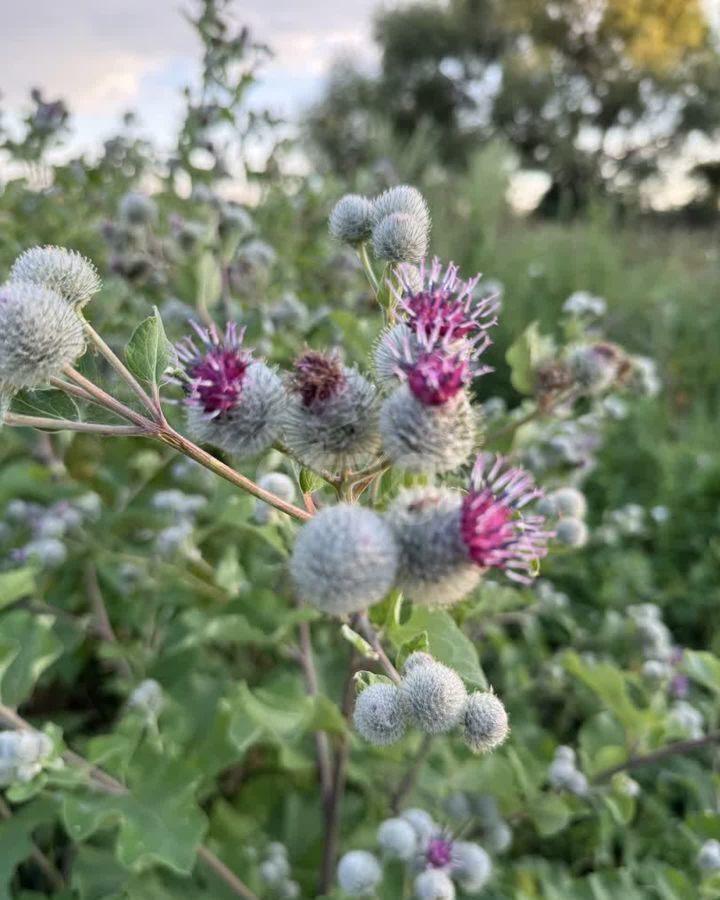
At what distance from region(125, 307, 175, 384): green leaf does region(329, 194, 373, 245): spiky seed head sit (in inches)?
18.2

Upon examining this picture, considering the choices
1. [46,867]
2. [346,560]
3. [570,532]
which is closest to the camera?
[346,560]

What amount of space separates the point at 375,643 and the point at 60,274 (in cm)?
77

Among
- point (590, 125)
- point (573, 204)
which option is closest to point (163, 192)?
point (573, 204)

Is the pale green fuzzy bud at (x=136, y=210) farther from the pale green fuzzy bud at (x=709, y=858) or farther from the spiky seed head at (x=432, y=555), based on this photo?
the pale green fuzzy bud at (x=709, y=858)

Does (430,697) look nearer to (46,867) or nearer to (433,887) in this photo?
(433,887)

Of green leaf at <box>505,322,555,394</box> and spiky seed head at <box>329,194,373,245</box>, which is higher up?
spiky seed head at <box>329,194,373,245</box>

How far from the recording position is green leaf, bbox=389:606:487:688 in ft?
4.02

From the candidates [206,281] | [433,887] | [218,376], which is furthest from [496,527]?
[206,281]

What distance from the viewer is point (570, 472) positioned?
7.78ft

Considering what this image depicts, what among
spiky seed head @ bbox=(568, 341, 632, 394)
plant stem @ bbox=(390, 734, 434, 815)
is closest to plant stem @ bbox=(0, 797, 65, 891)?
plant stem @ bbox=(390, 734, 434, 815)

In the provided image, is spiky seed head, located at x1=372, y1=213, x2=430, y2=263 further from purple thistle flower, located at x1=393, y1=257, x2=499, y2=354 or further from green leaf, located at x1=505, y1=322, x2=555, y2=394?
green leaf, located at x1=505, y1=322, x2=555, y2=394

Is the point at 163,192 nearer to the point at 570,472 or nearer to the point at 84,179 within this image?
the point at 84,179

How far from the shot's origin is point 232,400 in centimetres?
107

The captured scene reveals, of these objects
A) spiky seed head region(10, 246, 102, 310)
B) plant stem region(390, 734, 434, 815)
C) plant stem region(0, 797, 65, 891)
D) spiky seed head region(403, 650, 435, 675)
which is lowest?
plant stem region(0, 797, 65, 891)
